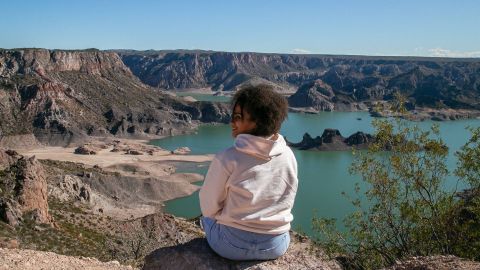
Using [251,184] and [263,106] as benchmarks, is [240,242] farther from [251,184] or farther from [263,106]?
[263,106]

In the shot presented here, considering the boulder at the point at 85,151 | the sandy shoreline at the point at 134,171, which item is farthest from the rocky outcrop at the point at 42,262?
the boulder at the point at 85,151

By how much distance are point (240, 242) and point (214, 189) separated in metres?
0.45

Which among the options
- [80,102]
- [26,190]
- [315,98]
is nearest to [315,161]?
[80,102]

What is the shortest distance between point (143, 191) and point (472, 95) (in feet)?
355

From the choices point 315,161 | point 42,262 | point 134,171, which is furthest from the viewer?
point 315,161

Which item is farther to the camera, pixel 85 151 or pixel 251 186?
pixel 85 151

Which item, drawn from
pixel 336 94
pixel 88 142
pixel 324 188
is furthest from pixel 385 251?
pixel 336 94

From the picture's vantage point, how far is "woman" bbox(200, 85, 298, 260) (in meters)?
3.85

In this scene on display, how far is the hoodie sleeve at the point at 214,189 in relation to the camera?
3851 millimetres

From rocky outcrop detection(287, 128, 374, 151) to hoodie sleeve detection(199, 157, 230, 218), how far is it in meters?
63.9

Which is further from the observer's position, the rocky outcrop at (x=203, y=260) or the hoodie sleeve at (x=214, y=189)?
the rocky outcrop at (x=203, y=260)

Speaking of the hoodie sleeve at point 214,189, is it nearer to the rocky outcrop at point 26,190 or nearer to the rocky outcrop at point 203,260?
the rocky outcrop at point 203,260

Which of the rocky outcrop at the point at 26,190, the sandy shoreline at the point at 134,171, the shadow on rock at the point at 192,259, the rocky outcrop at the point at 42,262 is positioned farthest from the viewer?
the sandy shoreline at the point at 134,171

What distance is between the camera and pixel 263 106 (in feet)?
12.7
